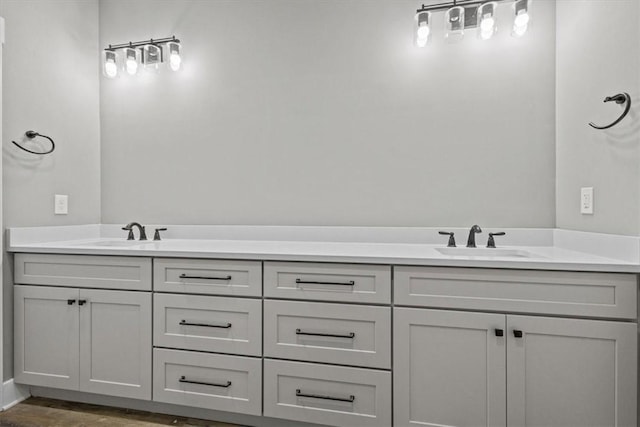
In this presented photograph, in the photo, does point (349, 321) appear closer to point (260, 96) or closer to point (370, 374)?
point (370, 374)

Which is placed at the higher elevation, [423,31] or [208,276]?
[423,31]

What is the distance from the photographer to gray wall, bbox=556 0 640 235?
1.46 metres

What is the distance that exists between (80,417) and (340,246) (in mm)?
1528

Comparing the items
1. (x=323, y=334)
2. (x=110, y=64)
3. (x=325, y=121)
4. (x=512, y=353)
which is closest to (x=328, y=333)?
(x=323, y=334)

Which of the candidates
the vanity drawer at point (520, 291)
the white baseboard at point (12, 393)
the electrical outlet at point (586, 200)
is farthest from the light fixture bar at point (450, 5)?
the white baseboard at point (12, 393)

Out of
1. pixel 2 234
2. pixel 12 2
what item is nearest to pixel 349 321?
pixel 2 234

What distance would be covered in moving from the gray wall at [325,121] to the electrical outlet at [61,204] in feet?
0.88

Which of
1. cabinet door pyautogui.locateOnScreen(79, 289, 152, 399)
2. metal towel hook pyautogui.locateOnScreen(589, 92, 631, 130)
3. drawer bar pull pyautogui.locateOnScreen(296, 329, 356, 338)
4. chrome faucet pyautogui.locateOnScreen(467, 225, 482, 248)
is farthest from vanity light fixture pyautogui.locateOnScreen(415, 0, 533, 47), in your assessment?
cabinet door pyautogui.locateOnScreen(79, 289, 152, 399)

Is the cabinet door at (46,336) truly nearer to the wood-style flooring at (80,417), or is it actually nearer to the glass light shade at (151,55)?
the wood-style flooring at (80,417)

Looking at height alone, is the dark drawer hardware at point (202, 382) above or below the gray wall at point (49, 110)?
below

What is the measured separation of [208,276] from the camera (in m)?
1.82

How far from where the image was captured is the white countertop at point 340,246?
1.50 metres

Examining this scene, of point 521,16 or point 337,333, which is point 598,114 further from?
point 337,333

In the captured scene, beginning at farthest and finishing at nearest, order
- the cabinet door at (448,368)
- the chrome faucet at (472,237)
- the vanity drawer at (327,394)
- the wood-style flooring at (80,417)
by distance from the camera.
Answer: the chrome faucet at (472,237) → the wood-style flooring at (80,417) → the vanity drawer at (327,394) → the cabinet door at (448,368)
